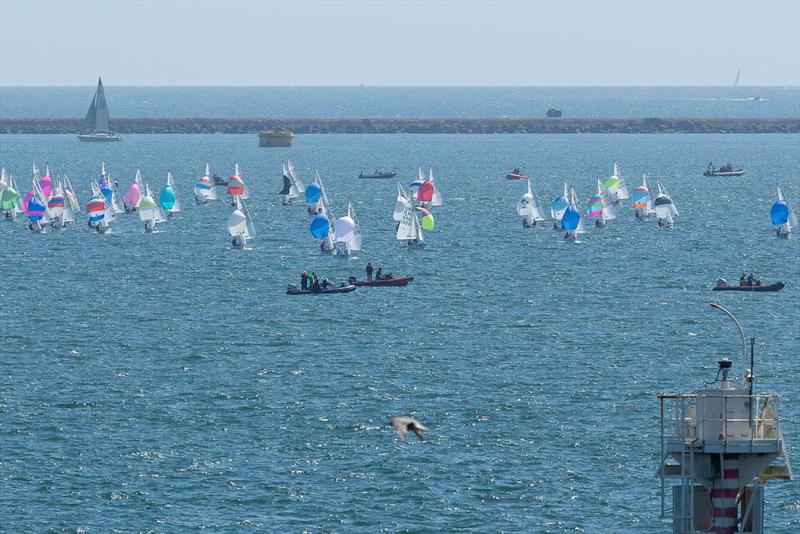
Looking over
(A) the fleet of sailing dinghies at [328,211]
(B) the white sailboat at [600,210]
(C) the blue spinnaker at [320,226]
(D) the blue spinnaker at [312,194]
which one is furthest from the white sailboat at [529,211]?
(C) the blue spinnaker at [320,226]

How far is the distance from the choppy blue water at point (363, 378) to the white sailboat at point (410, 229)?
→ 210 cm

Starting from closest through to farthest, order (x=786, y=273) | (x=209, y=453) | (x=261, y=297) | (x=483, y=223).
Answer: (x=209, y=453) → (x=261, y=297) → (x=786, y=273) → (x=483, y=223)

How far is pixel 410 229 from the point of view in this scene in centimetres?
14088

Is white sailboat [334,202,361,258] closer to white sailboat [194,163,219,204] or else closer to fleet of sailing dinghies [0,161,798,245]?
fleet of sailing dinghies [0,161,798,245]

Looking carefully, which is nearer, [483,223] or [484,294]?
[484,294]

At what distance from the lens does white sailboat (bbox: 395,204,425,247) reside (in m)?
141

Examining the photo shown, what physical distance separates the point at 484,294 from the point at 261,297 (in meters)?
15.6

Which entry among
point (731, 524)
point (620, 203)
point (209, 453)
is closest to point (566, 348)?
point (209, 453)

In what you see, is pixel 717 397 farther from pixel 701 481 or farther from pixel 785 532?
pixel 785 532

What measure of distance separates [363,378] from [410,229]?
195 ft

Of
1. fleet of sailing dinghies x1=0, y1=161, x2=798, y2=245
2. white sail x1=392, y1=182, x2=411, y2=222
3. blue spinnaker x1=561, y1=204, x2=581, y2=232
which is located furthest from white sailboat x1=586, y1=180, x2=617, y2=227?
white sail x1=392, y1=182, x2=411, y2=222

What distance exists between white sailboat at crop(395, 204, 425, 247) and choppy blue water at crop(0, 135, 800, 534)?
82.8 inches

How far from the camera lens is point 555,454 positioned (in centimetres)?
6581

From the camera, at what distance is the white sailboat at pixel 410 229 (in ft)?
462
